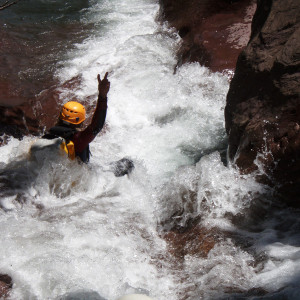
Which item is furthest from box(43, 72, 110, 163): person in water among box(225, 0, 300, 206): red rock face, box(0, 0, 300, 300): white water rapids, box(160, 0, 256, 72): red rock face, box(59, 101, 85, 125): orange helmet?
box(160, 0, 256, 72): red rock face

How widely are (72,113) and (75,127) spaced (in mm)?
168

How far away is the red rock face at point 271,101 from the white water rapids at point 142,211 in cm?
25

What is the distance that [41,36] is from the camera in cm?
845

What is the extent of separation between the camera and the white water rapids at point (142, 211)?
2.93 m

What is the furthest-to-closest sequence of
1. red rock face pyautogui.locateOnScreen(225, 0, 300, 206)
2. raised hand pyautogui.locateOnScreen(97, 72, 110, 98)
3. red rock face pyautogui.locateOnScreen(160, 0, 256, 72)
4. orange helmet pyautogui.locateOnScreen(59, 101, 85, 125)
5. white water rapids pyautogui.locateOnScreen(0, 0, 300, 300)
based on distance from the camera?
red rock face pyautogui.locateOnScreen(160, 0, 256, 72), orange helmet pyautogui.locateOnScreen(59, 101, 85, 125), red rock face pyautogui.locateOnScreen(225, 0, 300, 206), raised hand pyautogui.locateOnScreen(97, 72, 110, 98), white water rapids pyautogui.locateOnScreen(0, 0, 300, 300)

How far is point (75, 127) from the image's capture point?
151 inches

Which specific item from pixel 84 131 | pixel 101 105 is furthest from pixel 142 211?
pixel 101 105

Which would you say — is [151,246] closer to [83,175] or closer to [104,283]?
[104,283]

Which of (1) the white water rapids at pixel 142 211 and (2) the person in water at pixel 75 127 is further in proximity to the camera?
(2) the person in water at pixel 75 127

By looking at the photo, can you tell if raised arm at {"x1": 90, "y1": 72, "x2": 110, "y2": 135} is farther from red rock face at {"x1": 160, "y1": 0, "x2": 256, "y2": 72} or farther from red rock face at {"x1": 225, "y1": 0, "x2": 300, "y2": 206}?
red rock face at {"x1": 160, "y1": 0, "x2": 256, "y2": 72}

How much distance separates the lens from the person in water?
363 centimetres

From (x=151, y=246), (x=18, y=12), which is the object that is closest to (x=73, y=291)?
(x=151, y=246)

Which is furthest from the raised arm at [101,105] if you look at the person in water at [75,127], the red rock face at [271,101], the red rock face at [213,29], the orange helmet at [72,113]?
the red rock face at [213,29]

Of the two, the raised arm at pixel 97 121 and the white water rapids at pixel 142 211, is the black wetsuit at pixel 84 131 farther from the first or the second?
the white water rapids at pixel 142 211
